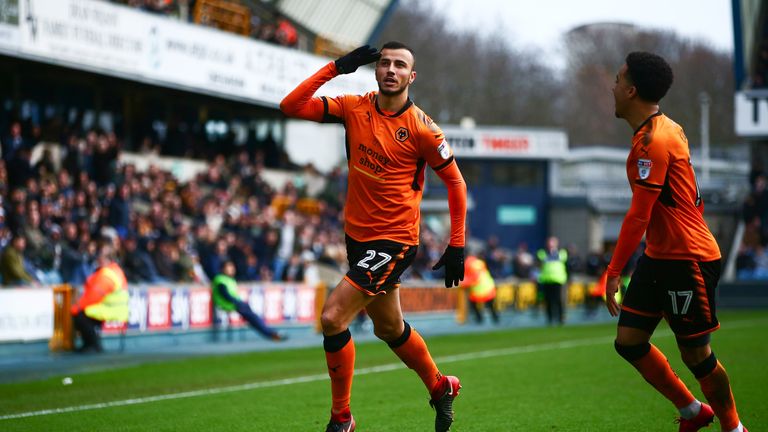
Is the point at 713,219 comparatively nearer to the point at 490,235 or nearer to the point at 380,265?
the point at 490,235

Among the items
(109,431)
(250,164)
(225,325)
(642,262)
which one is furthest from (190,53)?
(642,262)

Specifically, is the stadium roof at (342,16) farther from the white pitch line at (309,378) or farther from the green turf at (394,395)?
the green turf at (394,395)

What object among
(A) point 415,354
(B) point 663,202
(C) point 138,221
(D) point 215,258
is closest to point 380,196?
(A) point 415,354

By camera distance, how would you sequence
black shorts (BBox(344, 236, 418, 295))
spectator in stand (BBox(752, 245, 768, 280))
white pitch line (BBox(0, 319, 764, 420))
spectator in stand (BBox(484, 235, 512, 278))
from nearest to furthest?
black shorts (BBox(344, 236, 418, 295)) → white pitch line (BBox(0, 319, 764, 420)) → spectator in stand (BBox(484, 235, 512, 278)) → spectator in stand (BBox(752, 245, 768, 280))

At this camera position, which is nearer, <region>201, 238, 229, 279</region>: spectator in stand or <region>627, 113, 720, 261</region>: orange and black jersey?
<region>627, 113, 720, 261</region>: orange and black jersey

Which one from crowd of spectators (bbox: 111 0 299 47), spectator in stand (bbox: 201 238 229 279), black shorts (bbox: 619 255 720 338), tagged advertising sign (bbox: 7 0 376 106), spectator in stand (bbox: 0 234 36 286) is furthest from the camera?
crowd of spectators (bbox: 111 0 299 47)

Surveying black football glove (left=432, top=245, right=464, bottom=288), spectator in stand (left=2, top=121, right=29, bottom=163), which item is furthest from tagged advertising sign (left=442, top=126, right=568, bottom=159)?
black football glove (left=432, top=245, right=464, bottom=288)

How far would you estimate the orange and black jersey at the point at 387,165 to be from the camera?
7.31 meters

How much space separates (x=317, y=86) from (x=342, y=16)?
1236 inches

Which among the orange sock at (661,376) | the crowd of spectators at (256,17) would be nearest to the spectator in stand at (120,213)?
the crowd of spectators at (256,17)

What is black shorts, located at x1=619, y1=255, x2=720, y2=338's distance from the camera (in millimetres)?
6660

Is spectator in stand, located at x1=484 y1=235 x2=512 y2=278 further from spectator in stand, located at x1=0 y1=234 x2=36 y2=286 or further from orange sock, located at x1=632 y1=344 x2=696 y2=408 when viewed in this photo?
orange sock, located at x1=632 y1=344 x2=696 y2=408

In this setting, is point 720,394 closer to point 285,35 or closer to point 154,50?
point 154,50

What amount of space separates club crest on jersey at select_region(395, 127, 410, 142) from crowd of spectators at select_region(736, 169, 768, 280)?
30251 mm
